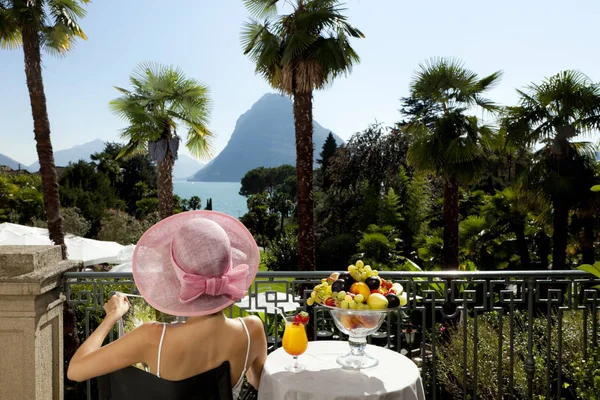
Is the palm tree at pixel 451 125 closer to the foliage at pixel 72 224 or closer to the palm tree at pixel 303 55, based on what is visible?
the palm tree at pixel 303 55

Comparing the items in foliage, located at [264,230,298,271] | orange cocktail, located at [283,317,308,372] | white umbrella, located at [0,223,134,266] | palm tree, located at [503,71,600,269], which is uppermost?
palm tree, located at [503,71,600,269]

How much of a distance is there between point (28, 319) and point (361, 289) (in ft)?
6.51

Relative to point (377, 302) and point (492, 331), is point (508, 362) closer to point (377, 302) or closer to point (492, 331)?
point (492, 331)

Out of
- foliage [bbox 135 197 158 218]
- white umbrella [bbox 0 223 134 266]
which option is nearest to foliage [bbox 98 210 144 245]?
foliage [bbox 135 197 158 218]

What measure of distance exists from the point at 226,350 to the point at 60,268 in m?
1.84

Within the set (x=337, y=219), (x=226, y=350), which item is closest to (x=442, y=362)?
(x=226, y=350)

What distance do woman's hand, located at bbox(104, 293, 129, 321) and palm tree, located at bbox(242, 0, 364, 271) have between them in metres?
9.99

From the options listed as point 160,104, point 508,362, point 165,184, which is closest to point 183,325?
point 508,362

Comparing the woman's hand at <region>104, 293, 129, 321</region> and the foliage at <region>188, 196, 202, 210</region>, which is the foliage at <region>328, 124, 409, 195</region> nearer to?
the woman's hand at <region>104, 293, 129, 321</region>

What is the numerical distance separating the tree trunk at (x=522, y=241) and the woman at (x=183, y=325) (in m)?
15.1

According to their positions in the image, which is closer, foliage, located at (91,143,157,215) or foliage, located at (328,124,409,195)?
foliage, located at (328,124,409,195)

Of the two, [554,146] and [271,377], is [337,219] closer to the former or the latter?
[554,146]

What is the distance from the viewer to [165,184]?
16453 mm

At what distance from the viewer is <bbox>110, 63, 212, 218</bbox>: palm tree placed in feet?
49.9
